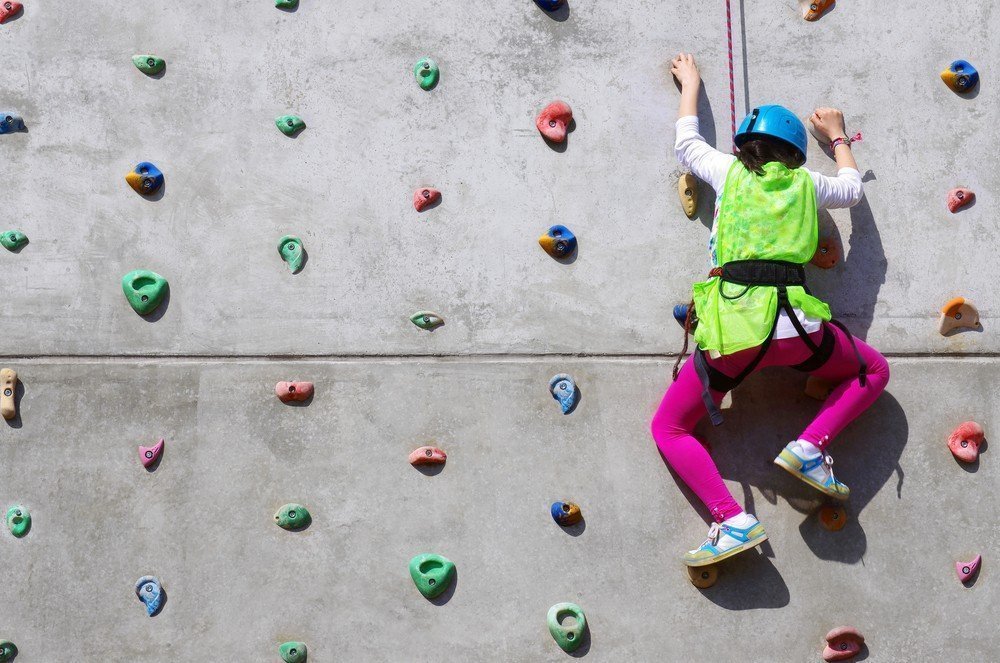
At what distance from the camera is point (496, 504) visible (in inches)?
141

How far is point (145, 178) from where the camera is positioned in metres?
3.71

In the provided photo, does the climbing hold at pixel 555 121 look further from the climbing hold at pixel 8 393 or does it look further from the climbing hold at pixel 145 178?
the climbing hold at pixel 8 393

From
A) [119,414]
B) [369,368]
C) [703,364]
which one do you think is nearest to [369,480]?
[369,368]

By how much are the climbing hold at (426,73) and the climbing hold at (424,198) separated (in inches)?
16.3

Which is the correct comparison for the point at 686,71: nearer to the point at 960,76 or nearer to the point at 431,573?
the point at 960,76

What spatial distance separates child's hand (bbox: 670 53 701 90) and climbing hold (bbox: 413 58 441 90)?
2.99ft

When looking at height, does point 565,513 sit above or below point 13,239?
below

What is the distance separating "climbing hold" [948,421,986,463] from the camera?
11.8 ft

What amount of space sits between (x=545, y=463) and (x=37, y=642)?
197 cm

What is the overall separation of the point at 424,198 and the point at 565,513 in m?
1.28

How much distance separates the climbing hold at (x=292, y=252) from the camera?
3674 mm

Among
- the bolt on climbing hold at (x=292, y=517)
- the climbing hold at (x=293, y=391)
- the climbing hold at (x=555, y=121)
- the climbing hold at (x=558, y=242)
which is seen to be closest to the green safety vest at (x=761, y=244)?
the climbing hold at (x=558, y=242)

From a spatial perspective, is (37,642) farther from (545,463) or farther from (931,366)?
(931,366)

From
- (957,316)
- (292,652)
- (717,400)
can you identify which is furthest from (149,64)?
(957,316)
